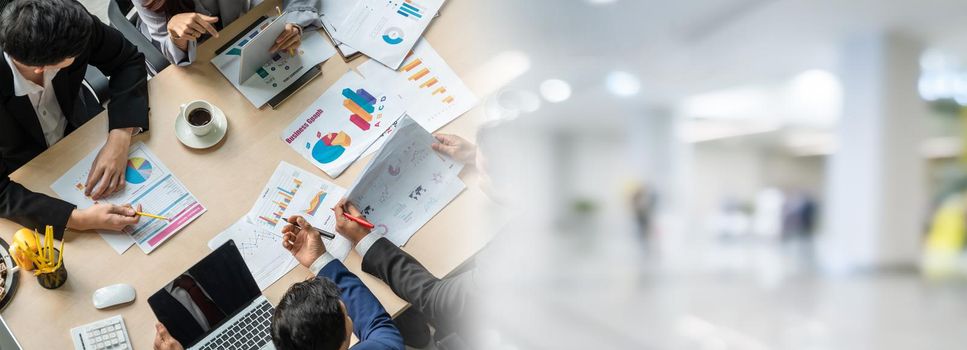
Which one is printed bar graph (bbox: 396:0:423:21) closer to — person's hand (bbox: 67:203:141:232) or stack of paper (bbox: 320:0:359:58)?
stack of paper (bbox: 320:0:359:58)

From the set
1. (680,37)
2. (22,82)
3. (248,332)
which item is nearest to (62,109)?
(22,82)

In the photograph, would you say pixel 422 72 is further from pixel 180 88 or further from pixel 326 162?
pixel 180 88

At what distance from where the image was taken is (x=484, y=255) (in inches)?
18.9

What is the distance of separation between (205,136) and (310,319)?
289mm

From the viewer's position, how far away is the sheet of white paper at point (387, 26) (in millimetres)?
849

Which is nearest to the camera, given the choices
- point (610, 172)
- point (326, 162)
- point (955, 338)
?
point (610, 172)

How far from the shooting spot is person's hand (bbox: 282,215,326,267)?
0.80 metres

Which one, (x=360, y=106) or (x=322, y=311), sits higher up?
(x=360, y=106)

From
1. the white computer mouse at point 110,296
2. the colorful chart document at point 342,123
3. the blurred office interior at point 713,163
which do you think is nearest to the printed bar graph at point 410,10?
the colorful chart document at point 342,123

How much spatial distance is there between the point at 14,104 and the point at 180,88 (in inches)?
8.0

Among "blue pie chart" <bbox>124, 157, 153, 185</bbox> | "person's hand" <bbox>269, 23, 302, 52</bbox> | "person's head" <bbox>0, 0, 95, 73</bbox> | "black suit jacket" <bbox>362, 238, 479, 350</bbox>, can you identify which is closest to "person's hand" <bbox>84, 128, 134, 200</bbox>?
"blue pie chart" <bbox>124, 157, 153, 185</bbox>

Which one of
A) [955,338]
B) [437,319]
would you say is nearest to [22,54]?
[437,319]

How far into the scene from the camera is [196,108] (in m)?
0.83

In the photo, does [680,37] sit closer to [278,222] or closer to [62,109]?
[278,222]
